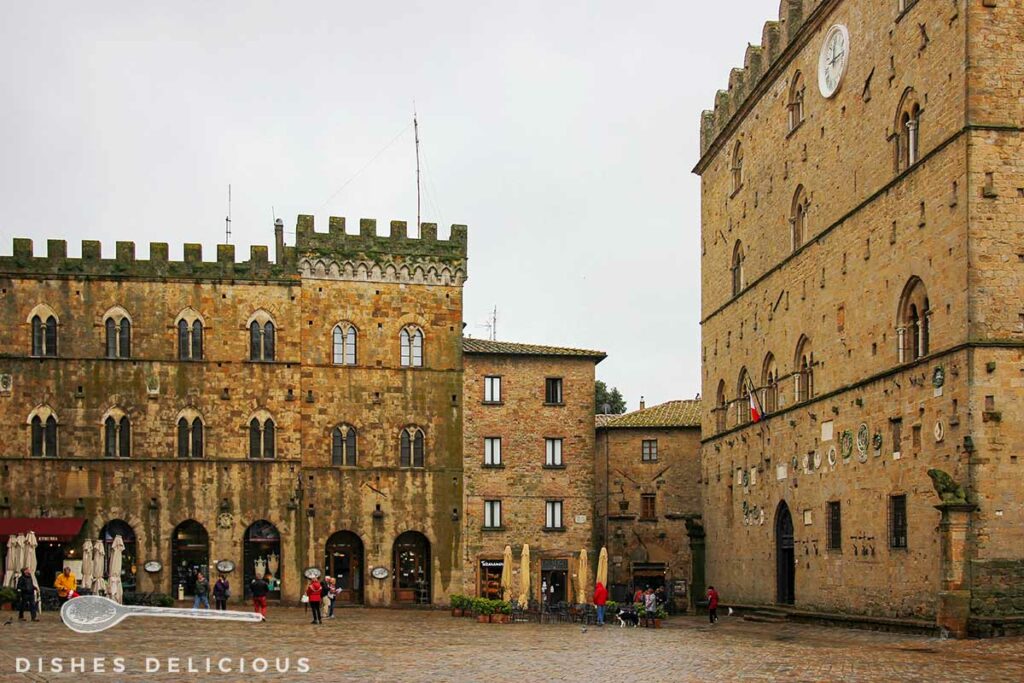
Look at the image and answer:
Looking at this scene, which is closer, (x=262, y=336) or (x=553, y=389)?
(x=262, y=336)

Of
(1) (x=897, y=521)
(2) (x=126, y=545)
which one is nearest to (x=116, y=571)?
(2) (x=126, y=545)

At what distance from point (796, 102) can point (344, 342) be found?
19720mm

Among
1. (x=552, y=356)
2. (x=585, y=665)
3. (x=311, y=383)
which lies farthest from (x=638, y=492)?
(x=585, y=665)

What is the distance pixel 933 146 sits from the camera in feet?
107

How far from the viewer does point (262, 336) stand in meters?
53.5

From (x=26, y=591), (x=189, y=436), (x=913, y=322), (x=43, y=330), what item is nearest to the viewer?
(x=913, y=322)

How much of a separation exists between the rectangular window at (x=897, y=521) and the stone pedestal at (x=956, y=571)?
3.59 m

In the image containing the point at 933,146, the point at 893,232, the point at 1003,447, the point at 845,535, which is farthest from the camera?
the point at 845,535

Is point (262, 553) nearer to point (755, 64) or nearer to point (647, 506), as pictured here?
point (647, 506)

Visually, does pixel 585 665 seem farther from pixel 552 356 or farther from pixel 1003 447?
pixel 552 356

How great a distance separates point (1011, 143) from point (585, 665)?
14.4 metres

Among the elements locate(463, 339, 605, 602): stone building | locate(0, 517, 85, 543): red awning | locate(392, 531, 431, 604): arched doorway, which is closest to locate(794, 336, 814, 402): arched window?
locate(463, 339, 605, 602): stone building

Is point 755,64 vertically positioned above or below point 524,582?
above

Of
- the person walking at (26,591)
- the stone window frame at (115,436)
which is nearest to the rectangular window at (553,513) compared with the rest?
the stone window frame at (115,436)
